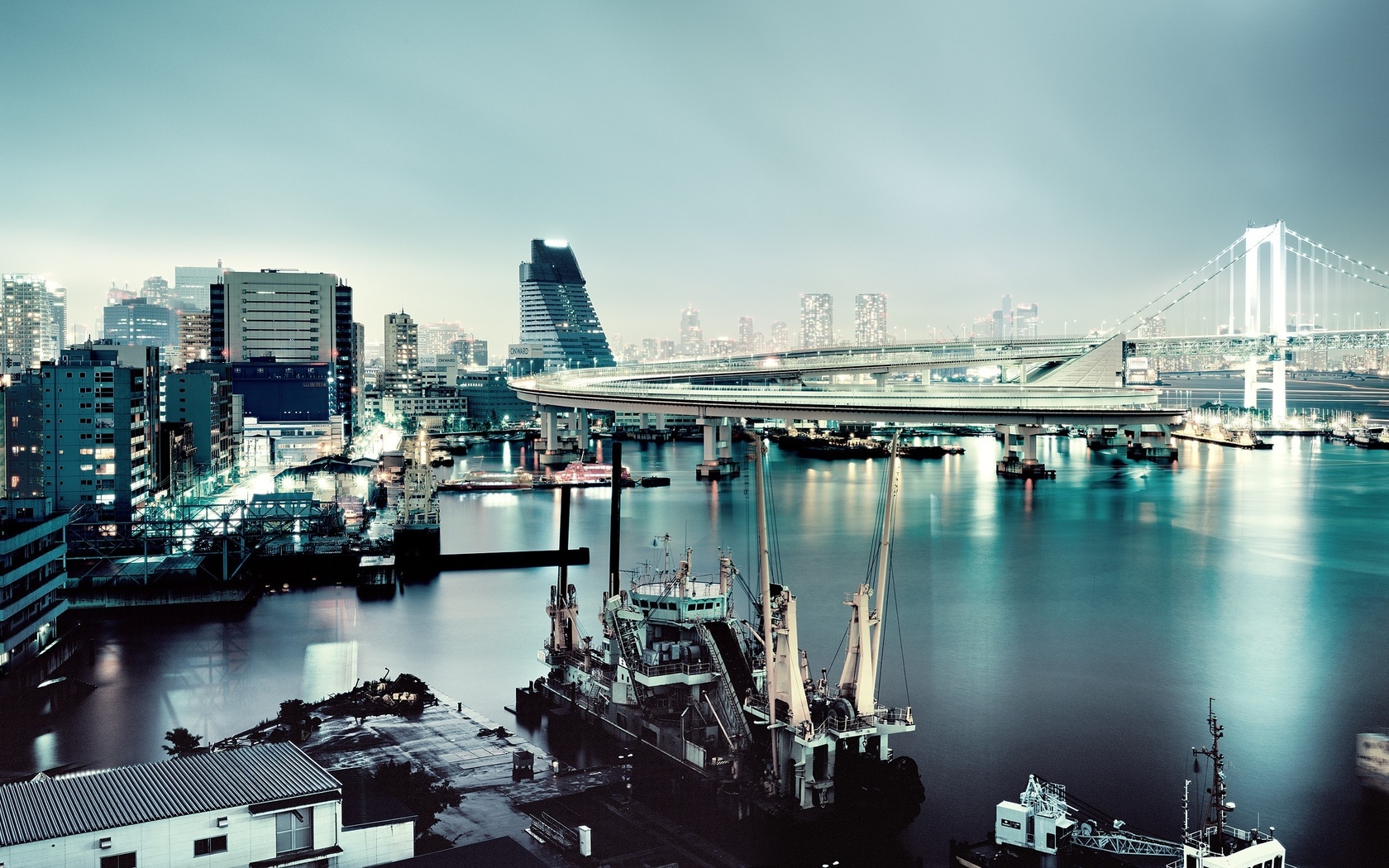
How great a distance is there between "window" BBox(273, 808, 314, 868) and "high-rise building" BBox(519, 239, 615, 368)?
53.8 metres

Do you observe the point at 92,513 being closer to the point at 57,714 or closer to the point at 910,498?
the point at 57,714

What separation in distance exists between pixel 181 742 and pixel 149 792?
2.85 m

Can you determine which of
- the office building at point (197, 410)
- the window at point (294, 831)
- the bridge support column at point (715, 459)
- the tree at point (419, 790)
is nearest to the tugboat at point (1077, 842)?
the tree at point (419, 790)

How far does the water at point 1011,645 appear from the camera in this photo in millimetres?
6766

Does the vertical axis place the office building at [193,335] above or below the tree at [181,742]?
above

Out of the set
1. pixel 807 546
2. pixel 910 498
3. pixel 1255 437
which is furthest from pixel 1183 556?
pixel 1255 437

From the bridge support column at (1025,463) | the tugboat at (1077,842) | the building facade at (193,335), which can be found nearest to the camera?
the tugboat at (1077,842)

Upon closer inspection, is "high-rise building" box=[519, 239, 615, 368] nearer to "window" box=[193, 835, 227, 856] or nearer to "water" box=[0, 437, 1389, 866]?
"water" box=[0, 437, 1389, 866]

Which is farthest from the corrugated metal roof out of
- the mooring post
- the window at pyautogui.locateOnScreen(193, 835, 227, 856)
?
the mooring post

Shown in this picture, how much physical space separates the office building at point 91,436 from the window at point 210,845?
39.0 feet

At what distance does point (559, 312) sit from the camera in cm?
5909

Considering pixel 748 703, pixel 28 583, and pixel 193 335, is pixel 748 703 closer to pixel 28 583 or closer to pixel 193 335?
pixel 28 583

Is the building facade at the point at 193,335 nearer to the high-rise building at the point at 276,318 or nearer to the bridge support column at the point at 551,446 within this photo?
the high-rise building at the point at 276,318

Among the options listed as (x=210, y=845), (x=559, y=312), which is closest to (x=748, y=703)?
(x=210, y=845)
